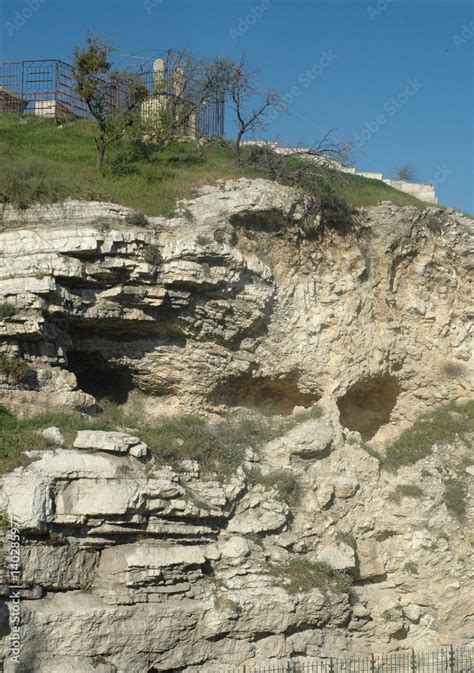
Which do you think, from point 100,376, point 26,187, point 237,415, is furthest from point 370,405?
point 26,187

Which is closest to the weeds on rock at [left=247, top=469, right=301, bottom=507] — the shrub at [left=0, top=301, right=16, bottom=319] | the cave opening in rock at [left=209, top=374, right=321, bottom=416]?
the cave opening in rock at [left=209, top=374, right=321, bottom=416]

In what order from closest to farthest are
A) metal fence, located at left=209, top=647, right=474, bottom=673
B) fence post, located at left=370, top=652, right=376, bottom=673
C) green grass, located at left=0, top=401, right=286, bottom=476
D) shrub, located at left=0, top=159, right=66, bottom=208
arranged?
green grass, located at left=0, top=401, right=286, bottom=476 < metal fence, located at left=209, top=647, right=474, bottom=673 < fence post, located at left=370, top=652, right=376, bottom=673 < shrub, located at left=0, top=159, right=66, bottom=208

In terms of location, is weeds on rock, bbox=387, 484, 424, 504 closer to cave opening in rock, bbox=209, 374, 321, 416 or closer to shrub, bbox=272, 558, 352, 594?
shrub, bbox=272, 558, 352, 594

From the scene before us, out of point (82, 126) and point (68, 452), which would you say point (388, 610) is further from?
point (82, 126)

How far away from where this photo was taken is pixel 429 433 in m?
19.8

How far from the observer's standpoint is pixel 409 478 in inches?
738

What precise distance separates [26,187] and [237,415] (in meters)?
6.74

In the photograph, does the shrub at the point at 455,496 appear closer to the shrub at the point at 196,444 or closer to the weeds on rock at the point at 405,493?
the weeds on rock at the point at 405,493

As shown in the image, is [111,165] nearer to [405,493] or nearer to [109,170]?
[109,170]

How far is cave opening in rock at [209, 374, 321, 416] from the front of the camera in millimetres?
18828

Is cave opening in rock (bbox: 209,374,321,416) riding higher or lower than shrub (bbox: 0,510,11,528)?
higher

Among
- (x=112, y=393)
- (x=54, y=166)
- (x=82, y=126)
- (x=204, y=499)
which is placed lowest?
Result: (x=204, y=499)

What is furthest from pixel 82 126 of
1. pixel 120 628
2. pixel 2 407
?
pixel 120 628

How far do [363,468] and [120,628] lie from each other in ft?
23.1
